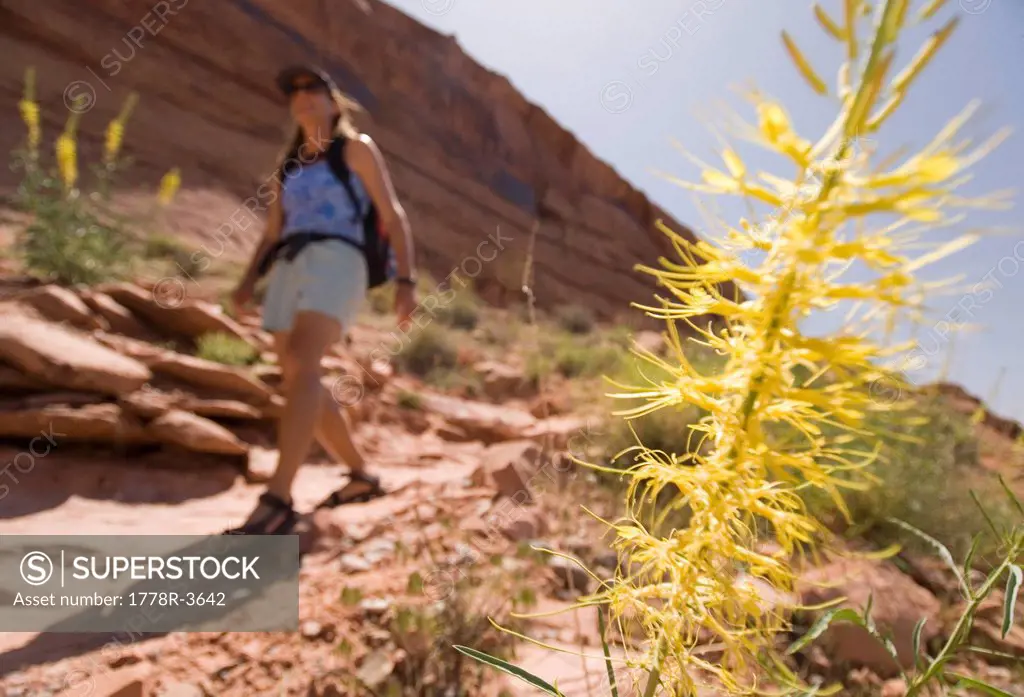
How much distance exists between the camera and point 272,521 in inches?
95.6

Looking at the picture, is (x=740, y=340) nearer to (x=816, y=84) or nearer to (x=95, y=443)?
(x=816, y=84)

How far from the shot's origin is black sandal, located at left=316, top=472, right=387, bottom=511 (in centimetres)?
305

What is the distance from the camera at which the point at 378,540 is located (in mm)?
2504

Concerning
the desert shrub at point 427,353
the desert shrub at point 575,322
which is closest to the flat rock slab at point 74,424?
the desert shrub at point 427,353

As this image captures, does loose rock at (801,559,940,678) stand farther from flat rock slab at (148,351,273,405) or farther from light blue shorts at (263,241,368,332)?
flat rock slab at (148,351,273,405)

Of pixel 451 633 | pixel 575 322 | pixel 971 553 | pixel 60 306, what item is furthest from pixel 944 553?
pixel 575 322

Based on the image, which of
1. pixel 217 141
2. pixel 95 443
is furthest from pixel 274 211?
pixel 217 141

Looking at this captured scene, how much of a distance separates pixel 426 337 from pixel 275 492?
575cm

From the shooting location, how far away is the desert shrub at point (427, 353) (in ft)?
26.1

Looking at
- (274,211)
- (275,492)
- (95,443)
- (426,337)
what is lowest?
(275,492)

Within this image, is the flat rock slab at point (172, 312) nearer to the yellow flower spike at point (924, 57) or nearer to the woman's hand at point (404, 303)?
the woman's hand at point (404, 303)

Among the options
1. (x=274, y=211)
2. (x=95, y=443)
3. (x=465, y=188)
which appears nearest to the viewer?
(x=274, y=211)

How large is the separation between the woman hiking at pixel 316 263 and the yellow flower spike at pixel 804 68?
2.34 meters

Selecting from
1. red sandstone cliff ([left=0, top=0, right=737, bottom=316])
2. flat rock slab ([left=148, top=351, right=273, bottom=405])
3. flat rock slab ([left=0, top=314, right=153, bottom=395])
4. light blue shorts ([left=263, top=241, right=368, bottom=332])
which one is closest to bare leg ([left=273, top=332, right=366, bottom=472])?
light blue shorts ([left=263, top=241, right=368, bottom=332])
